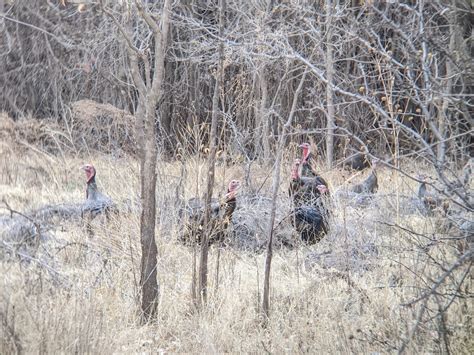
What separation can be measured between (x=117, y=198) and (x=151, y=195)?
2.96 metres

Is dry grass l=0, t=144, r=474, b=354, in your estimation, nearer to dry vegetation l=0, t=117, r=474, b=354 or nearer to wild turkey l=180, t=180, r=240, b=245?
dry vegetation l=0, t=117, r=474, b=354

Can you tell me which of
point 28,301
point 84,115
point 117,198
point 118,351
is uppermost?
point 84,115

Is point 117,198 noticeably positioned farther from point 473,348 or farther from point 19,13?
point 19,13

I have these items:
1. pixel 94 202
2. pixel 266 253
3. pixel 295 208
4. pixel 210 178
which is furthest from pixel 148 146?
pixel 94 202

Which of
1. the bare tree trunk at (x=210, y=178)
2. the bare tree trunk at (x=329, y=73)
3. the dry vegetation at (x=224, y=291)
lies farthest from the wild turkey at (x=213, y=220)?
the bare tree trunk at (x=329, y=73)

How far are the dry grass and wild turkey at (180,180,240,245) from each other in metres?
0.15

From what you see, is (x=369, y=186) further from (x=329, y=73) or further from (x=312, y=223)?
(x=312, y=223)

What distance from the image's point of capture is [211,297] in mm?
5508

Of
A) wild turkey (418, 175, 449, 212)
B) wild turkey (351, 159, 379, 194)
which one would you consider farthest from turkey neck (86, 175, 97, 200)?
wild turkey (418, 175, 449, 212)

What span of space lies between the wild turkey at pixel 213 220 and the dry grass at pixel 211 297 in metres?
0.15

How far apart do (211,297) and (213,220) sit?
86cm

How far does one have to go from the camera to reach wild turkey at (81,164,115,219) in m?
7.25

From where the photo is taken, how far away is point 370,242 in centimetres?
650

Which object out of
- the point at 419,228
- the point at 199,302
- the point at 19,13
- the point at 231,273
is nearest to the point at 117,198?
the point at 231,273
